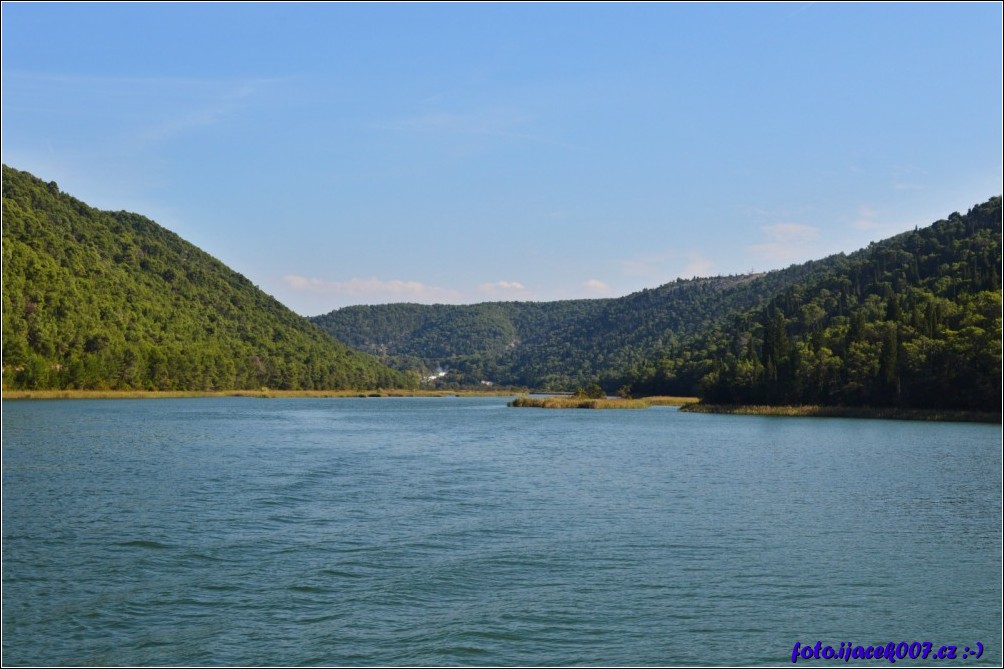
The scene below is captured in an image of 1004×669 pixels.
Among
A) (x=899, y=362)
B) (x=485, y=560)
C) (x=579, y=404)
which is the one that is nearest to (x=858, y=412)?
(x=899, y=362)

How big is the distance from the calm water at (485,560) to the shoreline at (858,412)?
50654 mm

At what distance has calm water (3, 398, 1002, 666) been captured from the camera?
17969mm

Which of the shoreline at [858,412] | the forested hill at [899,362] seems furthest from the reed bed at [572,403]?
the shoreline at [858,412]

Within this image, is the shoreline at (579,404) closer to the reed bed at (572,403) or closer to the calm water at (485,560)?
the reed bed at (572,403)

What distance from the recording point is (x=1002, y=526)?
29.9m

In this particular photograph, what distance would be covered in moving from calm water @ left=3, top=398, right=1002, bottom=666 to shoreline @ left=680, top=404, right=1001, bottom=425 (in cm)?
5065

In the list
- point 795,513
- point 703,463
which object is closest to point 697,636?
point 795,513

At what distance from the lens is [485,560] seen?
24.7m

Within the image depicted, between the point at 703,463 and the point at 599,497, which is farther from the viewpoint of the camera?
the point at 703,463

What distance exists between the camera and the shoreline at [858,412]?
97.0m

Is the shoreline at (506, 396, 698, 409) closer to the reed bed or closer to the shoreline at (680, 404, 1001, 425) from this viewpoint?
the reed bed

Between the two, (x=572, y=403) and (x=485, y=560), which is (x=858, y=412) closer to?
(x=572, y=403)

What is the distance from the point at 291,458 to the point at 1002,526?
36876mm

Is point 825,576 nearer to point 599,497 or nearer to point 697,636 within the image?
point 697,636
